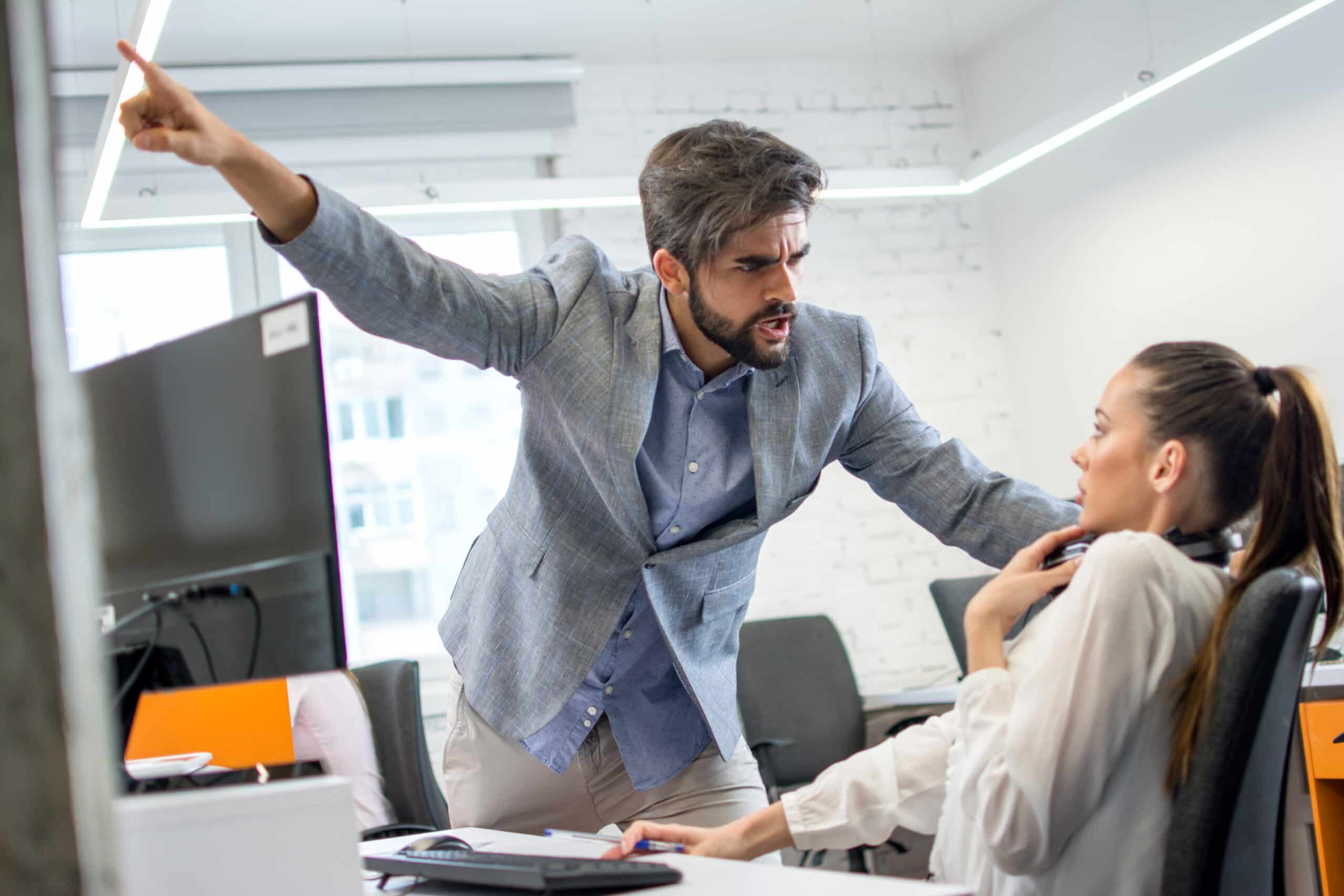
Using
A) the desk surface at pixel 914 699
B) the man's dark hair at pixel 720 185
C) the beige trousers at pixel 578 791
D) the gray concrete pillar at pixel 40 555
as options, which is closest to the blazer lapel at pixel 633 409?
the man's dark hair at pixel 720 185

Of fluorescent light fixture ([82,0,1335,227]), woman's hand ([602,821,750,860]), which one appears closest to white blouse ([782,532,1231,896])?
woman's hand ([602,821,750,860])

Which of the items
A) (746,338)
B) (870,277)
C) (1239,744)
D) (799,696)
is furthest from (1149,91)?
(1239,744)

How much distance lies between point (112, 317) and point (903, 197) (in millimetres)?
3221

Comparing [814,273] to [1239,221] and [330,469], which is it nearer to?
[1239,221]

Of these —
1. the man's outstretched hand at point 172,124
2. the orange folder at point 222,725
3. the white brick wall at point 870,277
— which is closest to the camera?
the man's outstretched hand at point 172,124

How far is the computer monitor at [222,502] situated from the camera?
3.07 ft

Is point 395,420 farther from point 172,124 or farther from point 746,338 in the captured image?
point 172,124

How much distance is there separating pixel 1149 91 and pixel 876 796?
275cm

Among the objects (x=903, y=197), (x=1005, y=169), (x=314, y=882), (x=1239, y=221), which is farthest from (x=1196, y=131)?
(x=314, y=882)

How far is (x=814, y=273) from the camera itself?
501 cm

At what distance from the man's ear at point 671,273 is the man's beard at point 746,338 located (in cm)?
5

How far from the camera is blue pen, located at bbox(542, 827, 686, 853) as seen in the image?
3.80 feet

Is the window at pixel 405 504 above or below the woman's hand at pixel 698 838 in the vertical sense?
above

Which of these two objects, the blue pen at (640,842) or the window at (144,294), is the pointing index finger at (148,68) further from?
the window at (144,294)
